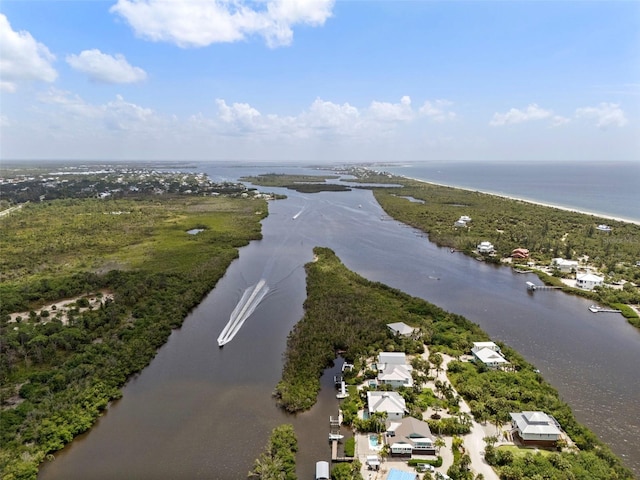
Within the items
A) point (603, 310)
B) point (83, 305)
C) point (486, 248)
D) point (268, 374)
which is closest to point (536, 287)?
point (603, 310)

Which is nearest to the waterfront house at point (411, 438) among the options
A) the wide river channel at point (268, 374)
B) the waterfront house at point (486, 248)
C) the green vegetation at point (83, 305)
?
the wide river channel at point (268, 374)

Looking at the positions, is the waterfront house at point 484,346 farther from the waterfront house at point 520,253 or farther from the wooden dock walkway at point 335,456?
the waterfront house at point 520,253

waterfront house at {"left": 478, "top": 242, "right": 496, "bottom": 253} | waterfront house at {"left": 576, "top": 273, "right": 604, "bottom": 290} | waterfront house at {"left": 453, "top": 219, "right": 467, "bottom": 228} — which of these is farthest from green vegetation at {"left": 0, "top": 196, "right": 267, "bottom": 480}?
waterfront house at {"left": 576, "top": 273, "right": 604, "bottom": 290}

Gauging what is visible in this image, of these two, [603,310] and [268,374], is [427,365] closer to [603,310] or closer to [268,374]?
[268,374]

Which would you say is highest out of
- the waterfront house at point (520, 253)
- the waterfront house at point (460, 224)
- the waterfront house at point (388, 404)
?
the waterfront house at point (460, 224)

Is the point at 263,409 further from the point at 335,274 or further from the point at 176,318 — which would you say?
the point at 335,274

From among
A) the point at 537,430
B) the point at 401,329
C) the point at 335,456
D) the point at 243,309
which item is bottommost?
the point at 335,456

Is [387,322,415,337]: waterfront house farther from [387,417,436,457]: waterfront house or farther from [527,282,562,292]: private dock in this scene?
[527,282,562,292]: private dock
